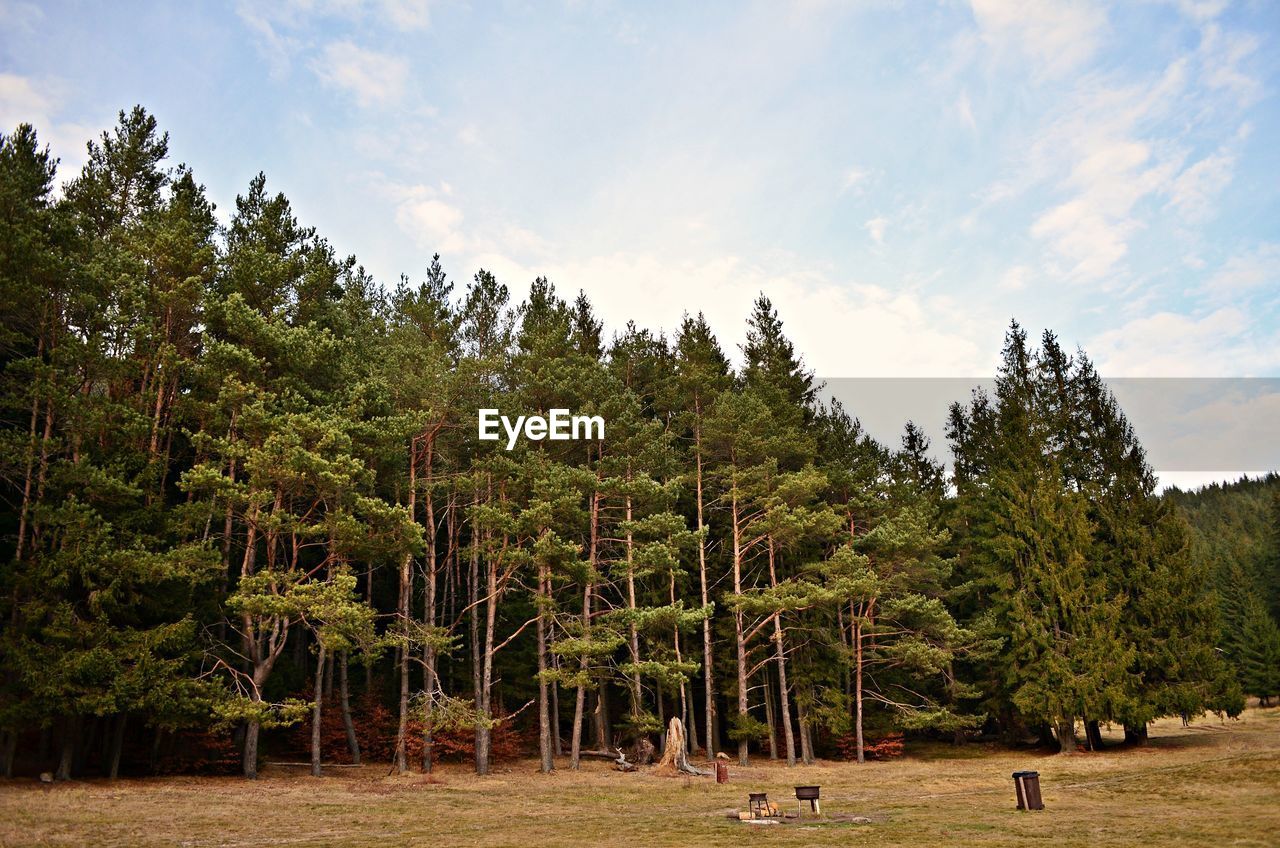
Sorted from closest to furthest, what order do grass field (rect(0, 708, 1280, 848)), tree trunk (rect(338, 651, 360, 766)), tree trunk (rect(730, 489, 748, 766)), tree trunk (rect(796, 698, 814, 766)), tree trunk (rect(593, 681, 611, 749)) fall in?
grass field (rect(0, 708, 1280, 848)) → tree trunk (rect(338, 651, 360, 766)) → tree trunk (rect(730, 489, 748, 766)) → tree trunk (rect(796, 698, 814, 766)) → tree trunk (rect(593, 681, 611, 749))

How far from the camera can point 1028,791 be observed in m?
14.6

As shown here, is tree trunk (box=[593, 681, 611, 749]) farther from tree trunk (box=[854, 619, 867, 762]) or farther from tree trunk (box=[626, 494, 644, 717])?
tree trunk (box=[854, 619, 867, 762])

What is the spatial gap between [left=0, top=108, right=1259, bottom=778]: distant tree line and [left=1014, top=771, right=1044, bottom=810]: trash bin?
1223 centimetres

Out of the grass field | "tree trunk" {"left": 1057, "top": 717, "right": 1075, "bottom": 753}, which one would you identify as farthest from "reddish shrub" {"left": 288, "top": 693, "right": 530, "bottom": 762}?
"tree trunk" {"left": 1057, "top": 717, "right": 1075, "bottom": 753}

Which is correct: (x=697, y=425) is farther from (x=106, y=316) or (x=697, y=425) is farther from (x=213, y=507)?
(x=106, y=316)

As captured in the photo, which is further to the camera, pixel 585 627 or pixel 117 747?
pixel 585 627

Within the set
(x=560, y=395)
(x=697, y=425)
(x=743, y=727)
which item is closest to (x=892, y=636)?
(x=743, y=727)

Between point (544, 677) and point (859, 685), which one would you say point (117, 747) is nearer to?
point (544, 677)

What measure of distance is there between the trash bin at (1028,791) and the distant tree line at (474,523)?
12233 millimetres

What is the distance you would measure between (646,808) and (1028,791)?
809 cm

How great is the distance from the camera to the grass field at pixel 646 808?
1173cm

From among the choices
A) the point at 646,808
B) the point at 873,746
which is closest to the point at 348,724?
the point at 646,808

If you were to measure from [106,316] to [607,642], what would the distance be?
17744 mm

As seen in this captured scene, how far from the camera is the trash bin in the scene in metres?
14.5
